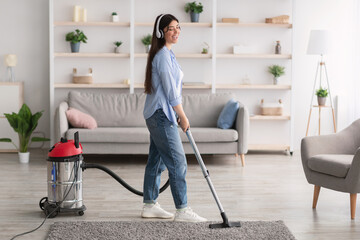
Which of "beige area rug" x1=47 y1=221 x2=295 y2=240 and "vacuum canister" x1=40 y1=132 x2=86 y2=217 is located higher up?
"vacuum canister" x1=40 y1=132 x2=86 y2=217

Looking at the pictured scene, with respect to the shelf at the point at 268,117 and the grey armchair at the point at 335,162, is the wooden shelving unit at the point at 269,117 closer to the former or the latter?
the shelf at the point at 268,117

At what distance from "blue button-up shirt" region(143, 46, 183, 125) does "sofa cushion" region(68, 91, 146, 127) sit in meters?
3.11

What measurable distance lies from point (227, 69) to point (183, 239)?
4302mm

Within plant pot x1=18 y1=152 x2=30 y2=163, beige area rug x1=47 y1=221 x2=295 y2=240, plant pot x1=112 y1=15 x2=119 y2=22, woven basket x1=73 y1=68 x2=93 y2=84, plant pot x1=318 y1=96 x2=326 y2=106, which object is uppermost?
plant pot x1=112 y1=15 x2=119 y2=22

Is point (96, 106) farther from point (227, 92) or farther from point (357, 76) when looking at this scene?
point (357, 76)

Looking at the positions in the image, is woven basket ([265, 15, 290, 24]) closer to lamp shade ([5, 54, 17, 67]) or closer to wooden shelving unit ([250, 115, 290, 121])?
wooden shelving unit ([250, 115, 290, 121])

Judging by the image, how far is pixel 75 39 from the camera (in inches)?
268

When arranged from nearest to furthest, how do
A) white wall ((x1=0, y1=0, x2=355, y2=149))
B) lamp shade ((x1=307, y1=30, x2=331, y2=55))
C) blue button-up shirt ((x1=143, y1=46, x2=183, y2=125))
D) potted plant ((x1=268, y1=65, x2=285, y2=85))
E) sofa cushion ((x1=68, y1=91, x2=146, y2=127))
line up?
blue button-up shirt ((x1=143, y1=46, x2=183, y2=125)) < sofa cushion ((x1=68, y1=91, x2=146, y2=127)) < lamp shade ((x1=307, y1=30, x2=331, y2=55)) < potted plant ((x1=268, y1=65, x2=285, y2=85)) < white wall ((x1=0, y1=0, x2=355, y2=149))

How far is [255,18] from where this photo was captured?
7.12 m

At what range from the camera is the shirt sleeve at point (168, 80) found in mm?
3287

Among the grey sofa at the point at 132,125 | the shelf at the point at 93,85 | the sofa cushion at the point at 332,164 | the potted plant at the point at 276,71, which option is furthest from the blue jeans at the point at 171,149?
the potted plant at the point at 276,71

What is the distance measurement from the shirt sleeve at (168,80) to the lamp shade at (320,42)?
12.4 ft

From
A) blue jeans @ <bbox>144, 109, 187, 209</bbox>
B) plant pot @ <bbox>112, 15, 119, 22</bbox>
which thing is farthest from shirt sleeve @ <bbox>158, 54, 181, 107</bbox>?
plant pot @ <bbox>112, 15, 119, 22</bbox>

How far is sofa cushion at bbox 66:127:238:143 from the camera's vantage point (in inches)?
231
